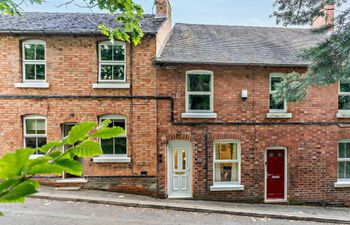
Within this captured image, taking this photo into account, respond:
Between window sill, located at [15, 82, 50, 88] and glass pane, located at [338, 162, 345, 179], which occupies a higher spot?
window sill, located at [15, 82, 50, 88]

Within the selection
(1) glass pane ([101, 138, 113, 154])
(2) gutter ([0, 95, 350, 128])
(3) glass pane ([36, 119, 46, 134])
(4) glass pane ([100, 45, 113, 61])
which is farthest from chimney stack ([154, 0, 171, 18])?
(3) glass pane ([36, 119, 46, 134])

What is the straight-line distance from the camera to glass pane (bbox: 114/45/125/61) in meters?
10.3

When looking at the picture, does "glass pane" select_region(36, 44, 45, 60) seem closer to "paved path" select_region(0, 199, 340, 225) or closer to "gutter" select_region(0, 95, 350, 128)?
"gutter" select_region(0, 95, 350, 128)

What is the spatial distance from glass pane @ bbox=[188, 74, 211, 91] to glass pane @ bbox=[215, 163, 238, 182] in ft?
11.4

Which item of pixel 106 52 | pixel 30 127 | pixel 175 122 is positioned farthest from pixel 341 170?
pixel 30 127

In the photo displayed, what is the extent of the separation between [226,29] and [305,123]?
6.52 metres

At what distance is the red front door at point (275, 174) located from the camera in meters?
11.0

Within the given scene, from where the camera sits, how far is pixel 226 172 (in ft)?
35.7

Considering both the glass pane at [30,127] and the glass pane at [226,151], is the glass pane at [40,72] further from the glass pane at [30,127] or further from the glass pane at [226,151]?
the glass pane at [226,151]

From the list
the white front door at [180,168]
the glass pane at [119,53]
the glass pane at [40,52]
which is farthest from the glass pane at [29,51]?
the white front door at [180,168]

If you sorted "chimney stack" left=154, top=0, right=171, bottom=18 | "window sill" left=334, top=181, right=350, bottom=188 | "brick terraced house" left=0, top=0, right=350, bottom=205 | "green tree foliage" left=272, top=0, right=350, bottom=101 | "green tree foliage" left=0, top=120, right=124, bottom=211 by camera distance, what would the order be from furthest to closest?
"chimney stack" left=154, top=0, right=171, bottom=18 < "window sill" left=334, top=181, right=350, bottom=188 < "brick terraced house" left=0, top=0, right=350, bottom=205 < "green tree foliage" left=272, top=0, right=350, bottom=101 < "green tree foliage" left=0, top=120, right=124, bottom=211

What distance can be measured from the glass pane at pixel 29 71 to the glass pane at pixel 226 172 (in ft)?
28.8

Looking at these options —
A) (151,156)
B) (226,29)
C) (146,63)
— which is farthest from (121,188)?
(226,29)

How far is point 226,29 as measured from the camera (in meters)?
13.6
